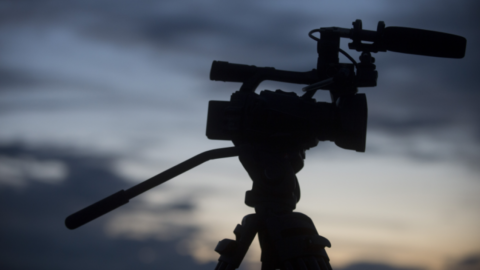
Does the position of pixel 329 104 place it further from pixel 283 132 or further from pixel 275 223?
pixel 275 223

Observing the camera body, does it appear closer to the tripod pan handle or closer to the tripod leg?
the tripod leg

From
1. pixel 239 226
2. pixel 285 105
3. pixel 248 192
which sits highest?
pixel 285 105

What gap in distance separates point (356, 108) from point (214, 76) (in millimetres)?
838

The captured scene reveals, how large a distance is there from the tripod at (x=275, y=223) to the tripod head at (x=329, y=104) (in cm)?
11

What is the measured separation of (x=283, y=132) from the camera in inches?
85.4

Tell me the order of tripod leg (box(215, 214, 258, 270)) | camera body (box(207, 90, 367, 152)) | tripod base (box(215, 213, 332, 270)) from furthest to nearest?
camera body (box(207, 90, 367, 152))
tripod leg (box(215, 214, 258, 270))
tripod base (box(215, 213, 332, 270))

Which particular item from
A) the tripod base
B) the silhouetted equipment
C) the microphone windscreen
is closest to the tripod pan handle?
the silhouetted equipment

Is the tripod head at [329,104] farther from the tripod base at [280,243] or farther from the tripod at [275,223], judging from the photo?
the tripod base at [280,243]

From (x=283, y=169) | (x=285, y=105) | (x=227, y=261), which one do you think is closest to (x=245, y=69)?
(x=285, y=105)

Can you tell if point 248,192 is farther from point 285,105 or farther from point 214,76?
point 214,76

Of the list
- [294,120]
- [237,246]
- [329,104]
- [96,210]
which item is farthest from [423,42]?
[96,210]

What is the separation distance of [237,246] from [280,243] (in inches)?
8.9

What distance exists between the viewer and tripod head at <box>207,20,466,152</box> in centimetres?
215

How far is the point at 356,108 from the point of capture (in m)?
2.15
